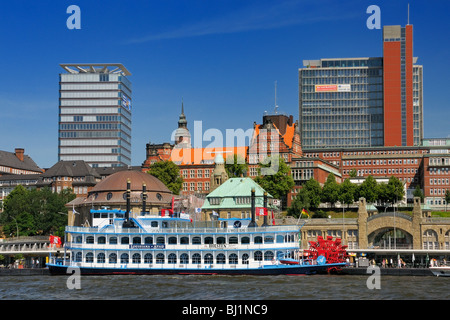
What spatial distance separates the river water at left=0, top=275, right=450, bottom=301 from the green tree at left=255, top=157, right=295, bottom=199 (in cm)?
6104

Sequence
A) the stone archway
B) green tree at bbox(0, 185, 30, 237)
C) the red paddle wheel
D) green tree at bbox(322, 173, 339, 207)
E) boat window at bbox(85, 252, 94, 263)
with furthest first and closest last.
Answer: green tree at bbox(322, 173, 339, 207) → green tree at bbox(0, 185, 30, 237) → the stone archway → boat window at bbox(85, 252, 94, 263) → the red paddle wheel

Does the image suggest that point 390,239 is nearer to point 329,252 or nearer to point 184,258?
point 329,252

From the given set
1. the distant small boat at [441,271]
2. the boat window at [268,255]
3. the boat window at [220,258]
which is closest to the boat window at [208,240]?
the boat window at [220,258]

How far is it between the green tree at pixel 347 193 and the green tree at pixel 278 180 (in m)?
11.1

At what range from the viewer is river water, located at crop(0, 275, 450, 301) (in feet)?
196

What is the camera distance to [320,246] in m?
87.2

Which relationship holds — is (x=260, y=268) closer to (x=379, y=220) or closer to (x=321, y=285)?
(x=321, y=285)

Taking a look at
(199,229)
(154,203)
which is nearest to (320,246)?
(199,229)

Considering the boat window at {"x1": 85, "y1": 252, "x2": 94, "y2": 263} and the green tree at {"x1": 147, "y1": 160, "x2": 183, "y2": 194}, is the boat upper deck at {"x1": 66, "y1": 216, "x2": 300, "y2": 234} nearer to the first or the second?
the boat window at {"x1": 85, "y1": 252, "x2": 94, "y2": 263}

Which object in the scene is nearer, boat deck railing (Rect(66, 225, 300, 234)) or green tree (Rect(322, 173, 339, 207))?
boat deck railing (Rect(66, 225, 300, 234))

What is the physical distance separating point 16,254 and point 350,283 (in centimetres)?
6309

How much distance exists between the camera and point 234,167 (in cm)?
15650

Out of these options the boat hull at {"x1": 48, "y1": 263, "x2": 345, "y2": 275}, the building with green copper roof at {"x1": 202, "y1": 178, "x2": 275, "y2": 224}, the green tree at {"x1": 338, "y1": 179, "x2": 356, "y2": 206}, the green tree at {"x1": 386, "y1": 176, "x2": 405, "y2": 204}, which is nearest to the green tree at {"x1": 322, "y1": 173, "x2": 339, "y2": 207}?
the green tree at {"x1": 338, "y1": 179, "x2": 356, "y2": 206}

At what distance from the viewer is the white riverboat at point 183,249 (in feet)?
273
